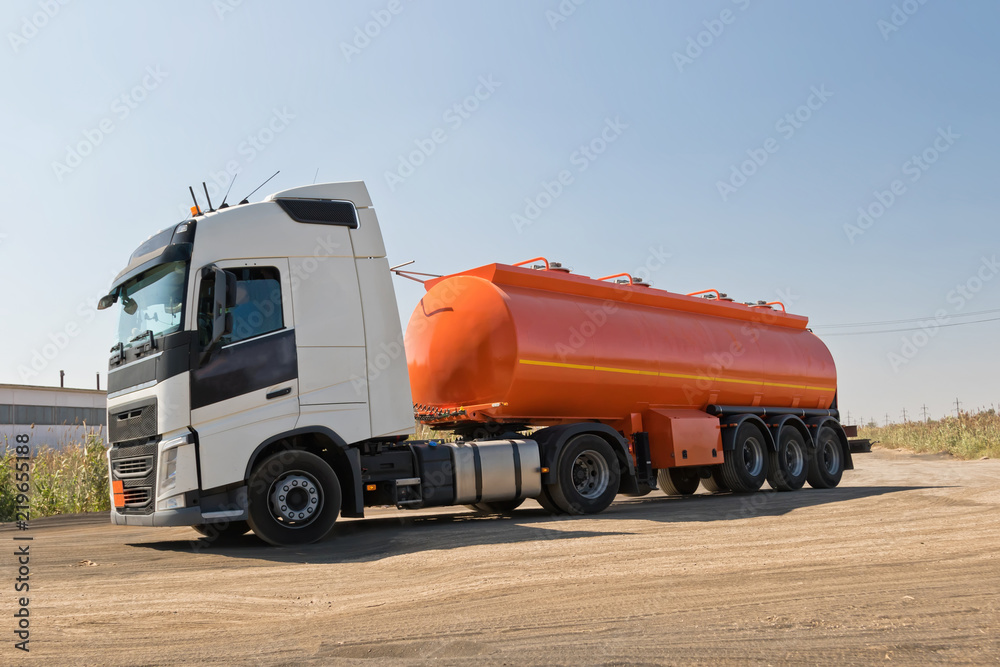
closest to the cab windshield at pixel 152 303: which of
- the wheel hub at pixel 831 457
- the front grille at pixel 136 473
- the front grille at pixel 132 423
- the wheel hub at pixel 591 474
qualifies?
the front grille at pixel 132 423

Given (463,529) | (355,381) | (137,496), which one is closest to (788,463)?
(463,529)

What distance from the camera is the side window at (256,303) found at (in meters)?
8.62

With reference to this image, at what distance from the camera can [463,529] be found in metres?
9.80

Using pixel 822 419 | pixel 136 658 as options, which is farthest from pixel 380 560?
pixel 822 419

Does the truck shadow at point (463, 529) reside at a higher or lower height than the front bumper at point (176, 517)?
lower

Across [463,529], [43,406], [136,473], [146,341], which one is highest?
[43,406]

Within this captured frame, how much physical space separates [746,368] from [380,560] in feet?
31.3

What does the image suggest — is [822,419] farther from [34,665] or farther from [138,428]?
[34,665]

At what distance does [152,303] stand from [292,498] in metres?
2.64

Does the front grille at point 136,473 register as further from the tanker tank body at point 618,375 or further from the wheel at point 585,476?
the wheel at point 585,476

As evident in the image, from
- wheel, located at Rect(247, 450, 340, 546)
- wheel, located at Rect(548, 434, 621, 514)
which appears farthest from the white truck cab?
wheel, located at Rect(548, 434, 621, 514)

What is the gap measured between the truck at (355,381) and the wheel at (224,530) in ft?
0.10

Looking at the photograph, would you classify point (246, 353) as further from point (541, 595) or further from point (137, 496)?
point (541, 595)

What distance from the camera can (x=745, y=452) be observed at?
15086 millimetres
